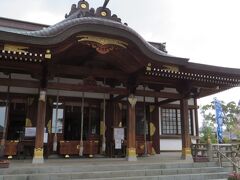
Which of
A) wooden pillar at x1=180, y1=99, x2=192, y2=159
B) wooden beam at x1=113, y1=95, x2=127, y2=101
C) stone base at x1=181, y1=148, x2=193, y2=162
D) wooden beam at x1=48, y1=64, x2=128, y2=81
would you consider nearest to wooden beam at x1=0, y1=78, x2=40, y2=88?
wooden beam at x1=48, y1=64, x2=128, y2=81

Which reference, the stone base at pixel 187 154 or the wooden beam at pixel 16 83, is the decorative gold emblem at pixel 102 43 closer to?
the wooden beam at pixel 16 83

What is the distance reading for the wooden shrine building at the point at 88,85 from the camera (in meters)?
8.30

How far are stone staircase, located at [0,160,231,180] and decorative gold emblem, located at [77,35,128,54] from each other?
3.80 metres

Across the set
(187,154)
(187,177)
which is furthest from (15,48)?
(187,154)

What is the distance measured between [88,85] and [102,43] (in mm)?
1772

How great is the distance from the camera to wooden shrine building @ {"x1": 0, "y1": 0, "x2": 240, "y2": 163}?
8305 mm

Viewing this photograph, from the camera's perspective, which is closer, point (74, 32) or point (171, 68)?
point (74, 32)

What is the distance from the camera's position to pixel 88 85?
955cm

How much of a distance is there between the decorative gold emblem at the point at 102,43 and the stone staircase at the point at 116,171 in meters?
3.80

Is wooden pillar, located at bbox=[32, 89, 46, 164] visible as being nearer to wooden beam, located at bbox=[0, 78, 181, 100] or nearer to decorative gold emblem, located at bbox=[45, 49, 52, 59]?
wooden beam, located at bbox=[0, 78, 181, 100]

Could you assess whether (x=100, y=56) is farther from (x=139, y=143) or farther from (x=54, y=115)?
(x=139, y=143)

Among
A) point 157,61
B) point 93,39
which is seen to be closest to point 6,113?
point 93,39

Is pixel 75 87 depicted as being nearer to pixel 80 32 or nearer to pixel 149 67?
pixel 80 32

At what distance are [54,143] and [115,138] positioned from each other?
247 cm
